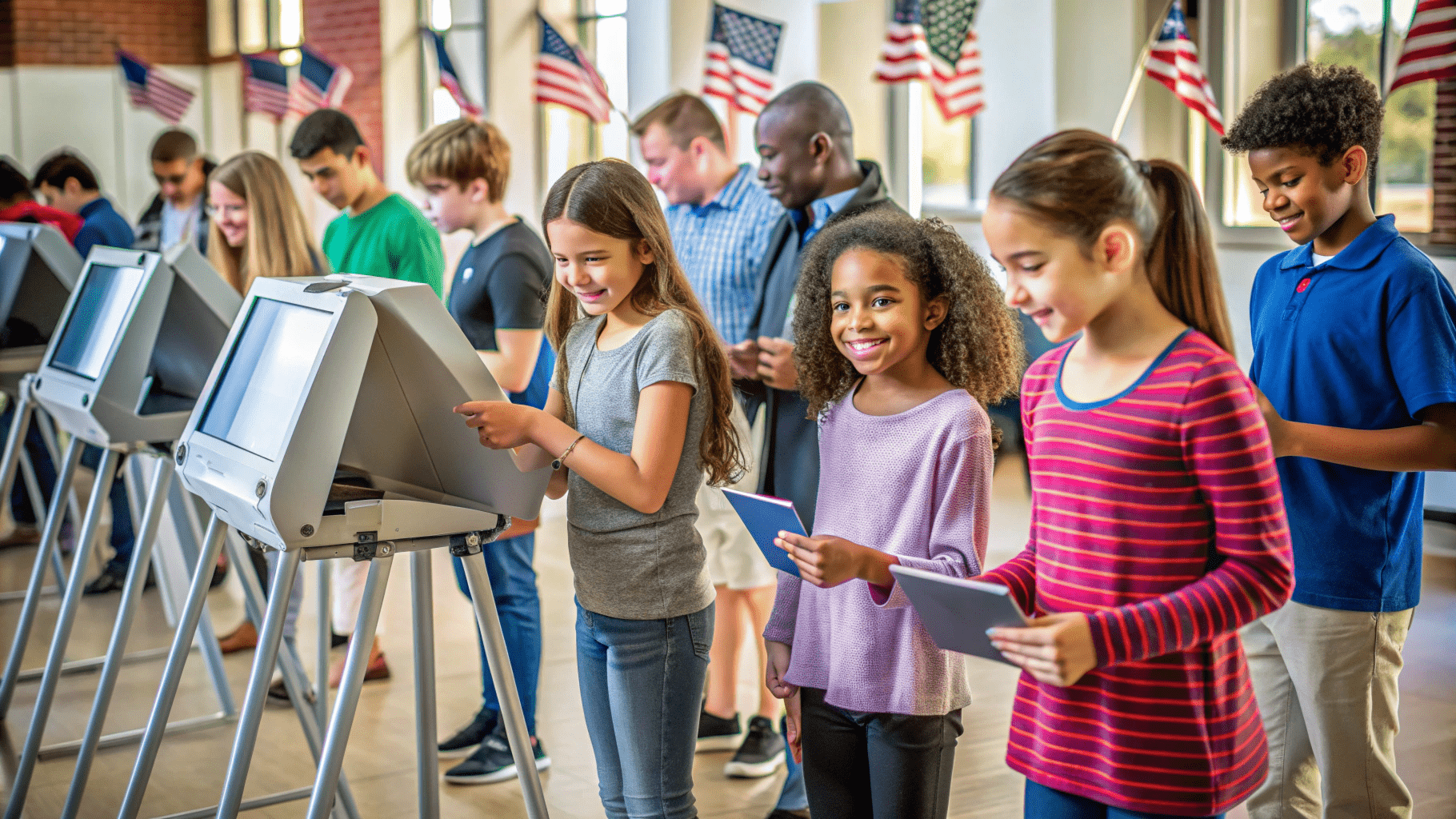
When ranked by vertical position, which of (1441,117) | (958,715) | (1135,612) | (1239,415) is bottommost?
(958,715)

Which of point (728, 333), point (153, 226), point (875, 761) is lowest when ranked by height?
point (875, 761)

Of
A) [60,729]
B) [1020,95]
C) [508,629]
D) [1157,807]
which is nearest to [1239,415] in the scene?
[1157,807]

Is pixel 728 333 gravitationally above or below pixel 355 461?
above

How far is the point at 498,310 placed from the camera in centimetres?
327

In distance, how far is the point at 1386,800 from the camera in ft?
7.14

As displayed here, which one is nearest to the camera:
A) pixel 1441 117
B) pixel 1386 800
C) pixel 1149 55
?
pixel 1386 800

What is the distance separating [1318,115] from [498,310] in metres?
1.95

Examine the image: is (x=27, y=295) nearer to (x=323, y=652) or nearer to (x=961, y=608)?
(x=323, y=652)

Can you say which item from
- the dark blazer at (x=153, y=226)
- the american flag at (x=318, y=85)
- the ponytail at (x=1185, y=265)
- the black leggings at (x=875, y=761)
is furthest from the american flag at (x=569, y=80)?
the ponytail at (x=1185, y=265)

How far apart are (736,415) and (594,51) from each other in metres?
6.90

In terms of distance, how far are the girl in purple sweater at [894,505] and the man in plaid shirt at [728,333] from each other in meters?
1.40

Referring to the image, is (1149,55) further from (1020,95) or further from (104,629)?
(104,629)

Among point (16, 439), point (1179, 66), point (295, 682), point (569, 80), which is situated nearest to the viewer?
point (295, 682)

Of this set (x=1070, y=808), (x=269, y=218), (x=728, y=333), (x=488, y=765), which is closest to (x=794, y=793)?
(x=488, y=765)
